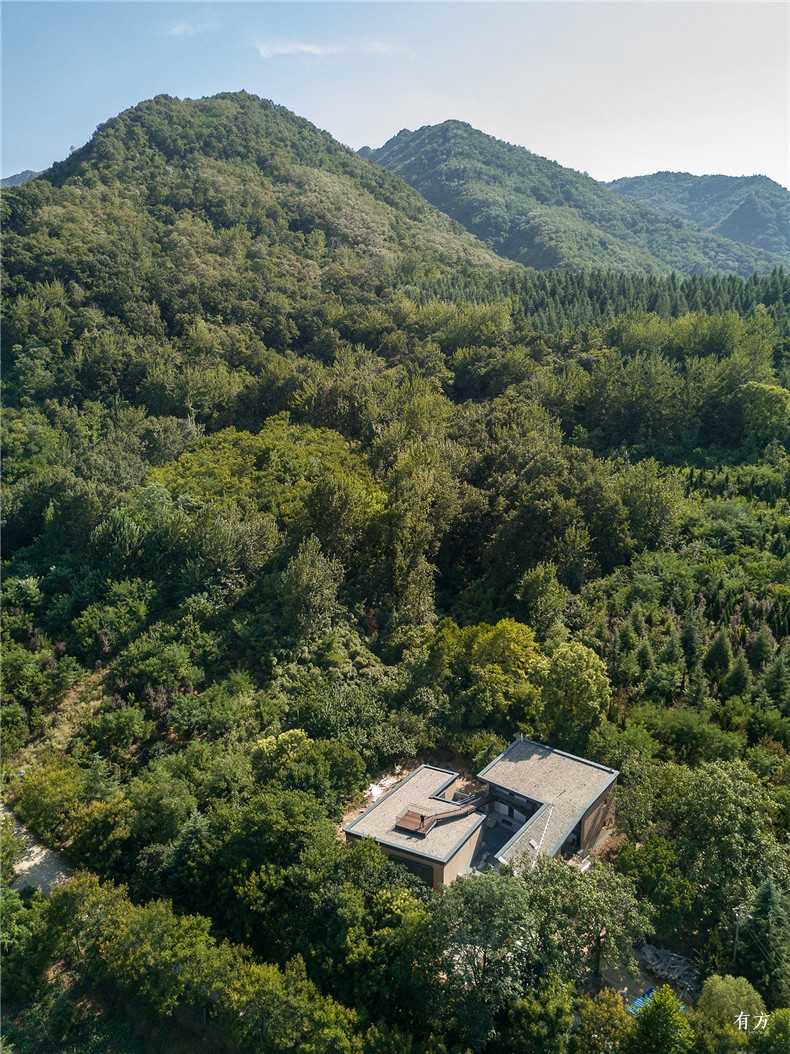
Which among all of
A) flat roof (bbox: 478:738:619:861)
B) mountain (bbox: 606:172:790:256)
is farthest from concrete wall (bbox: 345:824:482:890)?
mountain (bbox: 606:172:790:256)

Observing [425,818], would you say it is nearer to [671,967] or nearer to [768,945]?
[671,967]

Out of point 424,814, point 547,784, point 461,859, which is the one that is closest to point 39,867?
point 424,814

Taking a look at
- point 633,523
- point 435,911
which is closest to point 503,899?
point 435,911

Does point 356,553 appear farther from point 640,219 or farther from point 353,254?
point 640,219

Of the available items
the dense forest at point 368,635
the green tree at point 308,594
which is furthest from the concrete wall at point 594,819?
the green tree at point 308,594

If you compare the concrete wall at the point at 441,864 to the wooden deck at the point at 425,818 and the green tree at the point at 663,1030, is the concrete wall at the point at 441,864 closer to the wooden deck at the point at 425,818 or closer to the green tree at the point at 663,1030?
the wooden deck at the point at 425,818

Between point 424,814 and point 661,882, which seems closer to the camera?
point 661,882

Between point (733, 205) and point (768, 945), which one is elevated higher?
point (733, 205)
